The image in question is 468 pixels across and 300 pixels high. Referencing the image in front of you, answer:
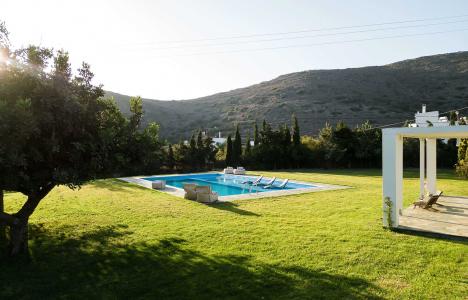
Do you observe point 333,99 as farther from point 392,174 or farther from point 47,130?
point 47,130

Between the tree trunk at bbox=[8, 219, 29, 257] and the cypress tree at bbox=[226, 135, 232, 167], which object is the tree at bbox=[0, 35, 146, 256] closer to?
the tree trunk at bbox=[8, 219, 29, 257]

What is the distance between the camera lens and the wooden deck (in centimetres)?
847

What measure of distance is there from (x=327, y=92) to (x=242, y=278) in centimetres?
6851

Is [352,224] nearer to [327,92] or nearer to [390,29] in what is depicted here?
[390,29]

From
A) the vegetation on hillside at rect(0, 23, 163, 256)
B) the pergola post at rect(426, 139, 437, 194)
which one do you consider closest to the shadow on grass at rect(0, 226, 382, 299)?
the vegetation on hillside at rect(0, 23, 163, 256)

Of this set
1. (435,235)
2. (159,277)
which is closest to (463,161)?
(435,235)

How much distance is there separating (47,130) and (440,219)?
1018 centimetres

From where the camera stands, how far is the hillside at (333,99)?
57.7 meters

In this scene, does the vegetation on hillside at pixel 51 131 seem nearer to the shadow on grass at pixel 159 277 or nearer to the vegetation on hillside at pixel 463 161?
the shadow on grass at pixel 159 277

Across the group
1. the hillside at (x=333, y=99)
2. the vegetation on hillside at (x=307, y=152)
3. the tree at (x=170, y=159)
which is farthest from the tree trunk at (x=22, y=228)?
the hillside at (x=333, y=99)

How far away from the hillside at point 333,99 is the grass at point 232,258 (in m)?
43.6

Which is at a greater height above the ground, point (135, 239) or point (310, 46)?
point (310, 46)

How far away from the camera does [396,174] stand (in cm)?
879

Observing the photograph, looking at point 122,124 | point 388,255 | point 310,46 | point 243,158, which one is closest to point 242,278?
point 388,255
